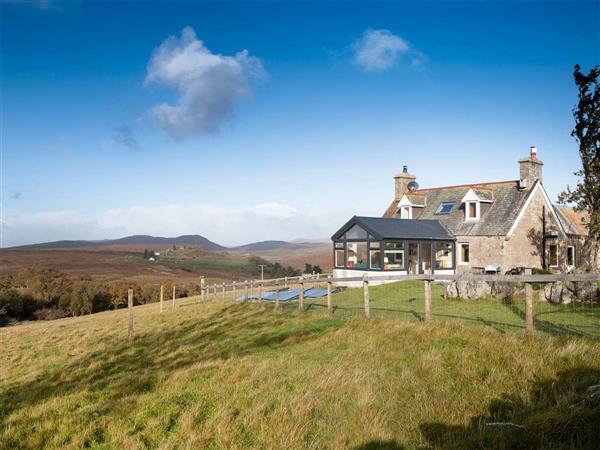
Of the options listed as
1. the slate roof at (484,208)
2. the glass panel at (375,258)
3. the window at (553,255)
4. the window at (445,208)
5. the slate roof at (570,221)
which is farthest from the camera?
the window at (445,208)

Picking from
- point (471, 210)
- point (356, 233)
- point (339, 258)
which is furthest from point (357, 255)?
point (471, 210)

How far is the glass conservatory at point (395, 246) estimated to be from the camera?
95.7 feet

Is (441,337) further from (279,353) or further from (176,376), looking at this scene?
(176,376)

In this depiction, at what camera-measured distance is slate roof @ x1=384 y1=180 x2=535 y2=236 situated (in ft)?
96.6

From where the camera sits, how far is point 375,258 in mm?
29656

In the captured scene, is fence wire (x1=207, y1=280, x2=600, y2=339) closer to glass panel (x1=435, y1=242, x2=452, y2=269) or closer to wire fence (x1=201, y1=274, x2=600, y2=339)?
wire fence (x1=201, y1=274, x2=600, y2=339)

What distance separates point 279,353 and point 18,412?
5297 mm

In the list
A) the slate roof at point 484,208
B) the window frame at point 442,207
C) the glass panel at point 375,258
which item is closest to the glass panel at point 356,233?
the glass panel at point 375,258

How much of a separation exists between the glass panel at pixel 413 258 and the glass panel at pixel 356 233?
3.10 meters

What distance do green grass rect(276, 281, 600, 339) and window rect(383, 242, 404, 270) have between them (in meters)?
7.67

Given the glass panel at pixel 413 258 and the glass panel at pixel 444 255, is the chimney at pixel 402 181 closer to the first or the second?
the glass panel at pixel 444 255

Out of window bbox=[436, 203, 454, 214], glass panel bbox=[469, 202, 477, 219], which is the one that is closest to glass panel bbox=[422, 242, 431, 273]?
glass panel bbox=[469, 202, 477, 219]

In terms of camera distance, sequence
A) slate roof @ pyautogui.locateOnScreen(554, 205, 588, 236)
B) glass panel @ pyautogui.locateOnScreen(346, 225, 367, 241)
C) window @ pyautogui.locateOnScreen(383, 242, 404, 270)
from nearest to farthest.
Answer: window @ pyautogui.locateOnScreen(383, 242, 404, 270) < glass panel @ pyautogui.locateOnScreen(346, 225, 367, 241) < slate roof @ pyautogui.locateOnScreen(554, 205, 588, 236)

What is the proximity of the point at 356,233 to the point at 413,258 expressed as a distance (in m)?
4.02
